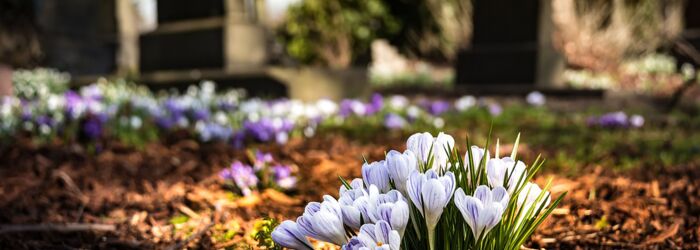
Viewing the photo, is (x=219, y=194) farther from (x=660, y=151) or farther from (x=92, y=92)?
(x=92, y=92)

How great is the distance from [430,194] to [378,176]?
0.68 ft

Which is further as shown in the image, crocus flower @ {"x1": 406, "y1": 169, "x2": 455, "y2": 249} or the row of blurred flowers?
the row of blurred flowers

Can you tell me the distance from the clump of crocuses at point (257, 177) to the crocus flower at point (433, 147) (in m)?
1.29

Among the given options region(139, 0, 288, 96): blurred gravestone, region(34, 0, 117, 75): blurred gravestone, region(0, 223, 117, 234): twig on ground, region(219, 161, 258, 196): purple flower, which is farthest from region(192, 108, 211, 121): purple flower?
region(34, 0, 117, 75): blurred gravestone

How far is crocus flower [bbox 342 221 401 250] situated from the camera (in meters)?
1.24

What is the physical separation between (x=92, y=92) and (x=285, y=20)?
14.1 m

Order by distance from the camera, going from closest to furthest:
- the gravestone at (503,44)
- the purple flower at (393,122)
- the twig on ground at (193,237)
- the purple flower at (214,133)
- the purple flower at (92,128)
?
1. the twig on ground at (193,237)
2. the purple flower at (214,133)
3. the purple flower at (92,128)
4. the purple flower at (393,122)
5. the gravestone at (503,44)

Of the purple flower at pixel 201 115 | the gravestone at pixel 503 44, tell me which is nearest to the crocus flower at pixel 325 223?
the purple flower at pixel 201 115

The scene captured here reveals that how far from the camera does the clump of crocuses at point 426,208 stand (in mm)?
1270

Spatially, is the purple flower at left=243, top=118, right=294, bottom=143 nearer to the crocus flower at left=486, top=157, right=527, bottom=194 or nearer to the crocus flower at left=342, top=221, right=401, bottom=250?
the crocus flower at left=486, top=157, right=527, bottom=194

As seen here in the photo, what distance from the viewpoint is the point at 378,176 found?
1.45 meters

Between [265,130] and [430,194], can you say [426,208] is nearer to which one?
[430,194]

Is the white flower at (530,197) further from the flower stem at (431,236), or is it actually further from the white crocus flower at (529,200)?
the flower stem at (431,236)

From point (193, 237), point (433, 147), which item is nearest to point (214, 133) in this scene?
point (193, 237)
